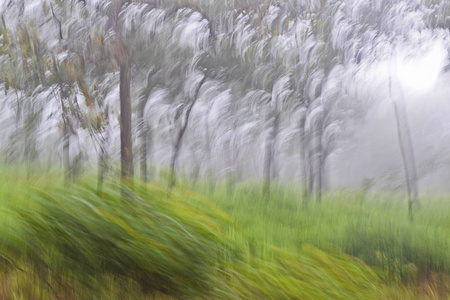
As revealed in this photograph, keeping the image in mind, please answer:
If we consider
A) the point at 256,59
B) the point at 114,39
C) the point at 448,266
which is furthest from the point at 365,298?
the point at 114,39

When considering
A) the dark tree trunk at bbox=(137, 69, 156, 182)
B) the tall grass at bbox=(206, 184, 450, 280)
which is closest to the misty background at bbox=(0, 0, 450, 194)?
the dark tree trunk at bbox=(137, 69, 156, 182)

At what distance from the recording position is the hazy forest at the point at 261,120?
2119 mm

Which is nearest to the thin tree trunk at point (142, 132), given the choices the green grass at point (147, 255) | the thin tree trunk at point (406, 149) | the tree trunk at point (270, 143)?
the green grass at point (147, 255)

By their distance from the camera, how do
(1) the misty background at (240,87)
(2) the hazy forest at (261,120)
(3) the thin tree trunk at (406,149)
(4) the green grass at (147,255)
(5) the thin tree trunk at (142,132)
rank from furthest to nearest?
(3) the thin tree trunk at (406,149), (1) the misty background at (240,87), (5) the thin tree trunk at (142,132), (2) the hazy forest at (261,120), (4) the green grass at (147,255)

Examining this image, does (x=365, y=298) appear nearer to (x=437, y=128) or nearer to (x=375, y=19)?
(x=437, y=128)

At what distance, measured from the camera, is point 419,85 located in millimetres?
2809

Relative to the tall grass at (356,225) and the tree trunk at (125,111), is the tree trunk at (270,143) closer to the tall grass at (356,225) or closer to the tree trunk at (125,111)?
the tall grass at (356,225)

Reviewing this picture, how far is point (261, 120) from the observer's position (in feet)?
9.01

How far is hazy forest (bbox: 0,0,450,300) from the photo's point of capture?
2119 mm

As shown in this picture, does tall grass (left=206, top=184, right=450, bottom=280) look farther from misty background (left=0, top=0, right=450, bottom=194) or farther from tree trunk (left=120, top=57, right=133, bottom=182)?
tree trunk (left=120, top=57, right=133, bottom=182)

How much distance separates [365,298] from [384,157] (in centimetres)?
129

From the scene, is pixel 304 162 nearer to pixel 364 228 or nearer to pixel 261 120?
pixel 261 120

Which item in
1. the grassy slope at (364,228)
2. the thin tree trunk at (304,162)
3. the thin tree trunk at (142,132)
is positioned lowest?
the grassy slope at (364,228)

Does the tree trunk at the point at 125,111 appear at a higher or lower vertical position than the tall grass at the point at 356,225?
higher
